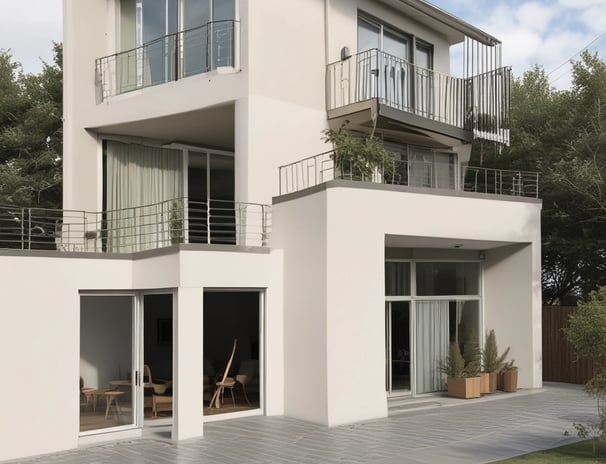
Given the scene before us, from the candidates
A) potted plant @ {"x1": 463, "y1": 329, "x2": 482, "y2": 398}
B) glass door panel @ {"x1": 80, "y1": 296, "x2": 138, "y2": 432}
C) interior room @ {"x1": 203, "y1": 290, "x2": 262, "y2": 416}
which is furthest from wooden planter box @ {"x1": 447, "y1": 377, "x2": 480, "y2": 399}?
glass door panel @ {"x1": 80, "y1": 296, "x2": 138, "y2": 432}

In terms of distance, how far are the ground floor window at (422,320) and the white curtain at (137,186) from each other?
547cm

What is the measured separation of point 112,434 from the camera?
1258 centimetres

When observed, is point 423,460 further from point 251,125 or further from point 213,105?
point 213,105

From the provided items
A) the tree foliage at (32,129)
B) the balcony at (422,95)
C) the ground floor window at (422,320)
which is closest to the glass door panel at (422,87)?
the balcony at (422,95)

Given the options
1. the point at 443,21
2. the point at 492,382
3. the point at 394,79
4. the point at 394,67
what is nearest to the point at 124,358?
the point at 492,382

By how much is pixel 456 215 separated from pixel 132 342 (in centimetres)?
716

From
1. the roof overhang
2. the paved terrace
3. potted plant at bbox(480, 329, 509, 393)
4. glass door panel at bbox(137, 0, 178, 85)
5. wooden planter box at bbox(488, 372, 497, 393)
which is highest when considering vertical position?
the roof overhang

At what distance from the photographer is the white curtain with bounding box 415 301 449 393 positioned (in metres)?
16.5

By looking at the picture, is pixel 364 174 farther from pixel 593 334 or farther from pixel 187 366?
pixel 593 334

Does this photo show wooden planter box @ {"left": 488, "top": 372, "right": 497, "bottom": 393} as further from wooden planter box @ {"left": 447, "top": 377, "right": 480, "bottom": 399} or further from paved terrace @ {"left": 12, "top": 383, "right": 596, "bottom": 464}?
paved terrace @ {"left": 12, "top": 383, "right": 596, "bottom": 464}

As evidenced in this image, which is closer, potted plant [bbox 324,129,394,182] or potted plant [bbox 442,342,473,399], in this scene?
potted plant [bbox 324,129,394,182]

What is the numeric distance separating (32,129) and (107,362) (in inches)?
599

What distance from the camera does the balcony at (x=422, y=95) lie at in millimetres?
16641

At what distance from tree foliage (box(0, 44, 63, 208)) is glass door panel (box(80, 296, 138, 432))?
42.3ft
